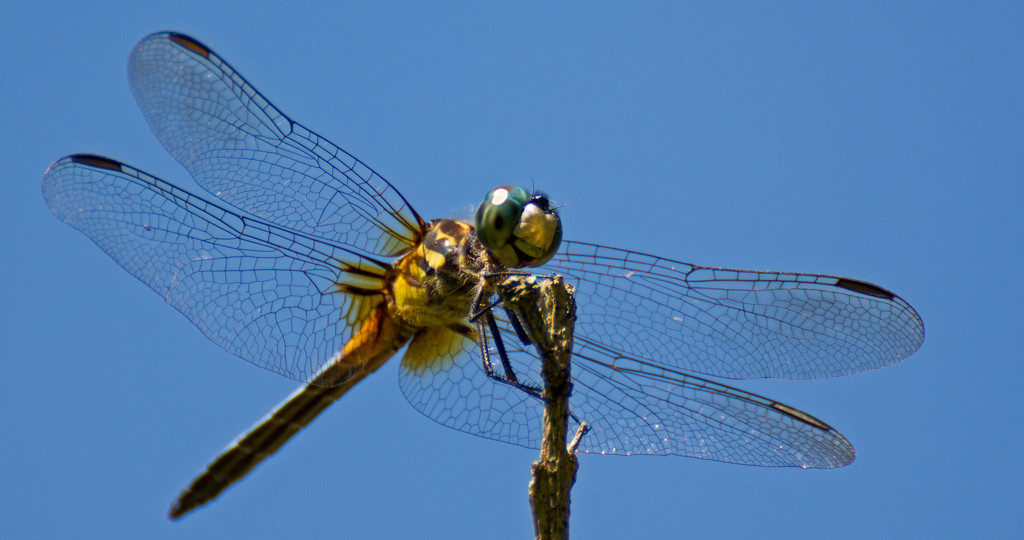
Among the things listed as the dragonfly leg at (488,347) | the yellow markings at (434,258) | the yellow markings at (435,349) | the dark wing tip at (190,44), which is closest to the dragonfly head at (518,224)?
the dragonfly leg at (488,347)

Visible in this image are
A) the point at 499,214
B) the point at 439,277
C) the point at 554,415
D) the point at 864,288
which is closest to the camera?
the point at 554,415

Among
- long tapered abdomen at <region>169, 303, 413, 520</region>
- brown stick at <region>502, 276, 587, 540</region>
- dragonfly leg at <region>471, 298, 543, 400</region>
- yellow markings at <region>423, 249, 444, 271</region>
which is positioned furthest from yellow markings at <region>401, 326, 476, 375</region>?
brown stick at <region>502, 276, 587, 540</region>

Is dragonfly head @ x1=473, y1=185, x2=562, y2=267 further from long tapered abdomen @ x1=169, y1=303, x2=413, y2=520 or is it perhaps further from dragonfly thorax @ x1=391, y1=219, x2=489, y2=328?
long tapered abdomen @ x1=169, y1=303, x2=413, y2=520

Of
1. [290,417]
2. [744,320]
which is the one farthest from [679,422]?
[290,417]

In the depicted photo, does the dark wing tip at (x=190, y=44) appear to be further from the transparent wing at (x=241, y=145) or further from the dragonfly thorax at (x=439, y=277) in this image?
the dragonfly thorax at (x=439, y=277)

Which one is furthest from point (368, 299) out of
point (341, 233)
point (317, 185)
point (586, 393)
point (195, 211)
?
point (586, 393)

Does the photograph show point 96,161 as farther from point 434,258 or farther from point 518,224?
point 518,224
